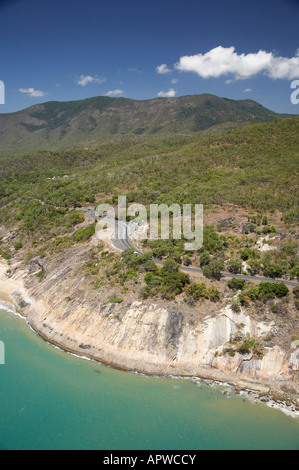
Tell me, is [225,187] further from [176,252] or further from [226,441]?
[226,441]

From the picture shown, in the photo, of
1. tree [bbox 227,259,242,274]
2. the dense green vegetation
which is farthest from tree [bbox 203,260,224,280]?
tree [bbox 227,259,242,274]

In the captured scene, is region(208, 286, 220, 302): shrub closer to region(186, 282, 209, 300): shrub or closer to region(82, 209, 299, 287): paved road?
region(186, 282, 209, 300): shrub

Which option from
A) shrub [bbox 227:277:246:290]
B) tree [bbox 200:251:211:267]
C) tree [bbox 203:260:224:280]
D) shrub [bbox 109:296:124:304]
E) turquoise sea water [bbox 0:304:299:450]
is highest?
tree [bbox 200:251:211:267]

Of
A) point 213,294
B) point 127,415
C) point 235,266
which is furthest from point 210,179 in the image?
point 127,415

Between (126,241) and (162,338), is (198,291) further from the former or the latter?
(126,241)

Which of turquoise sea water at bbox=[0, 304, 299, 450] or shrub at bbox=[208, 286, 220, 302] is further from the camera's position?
shrub at bbox=[208, 286, 220, 302]

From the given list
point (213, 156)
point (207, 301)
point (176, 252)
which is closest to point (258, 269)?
point (207, 301)

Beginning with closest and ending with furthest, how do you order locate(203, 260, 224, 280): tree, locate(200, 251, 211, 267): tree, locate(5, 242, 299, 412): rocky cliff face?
1. locate(5, 242, 299, 412): rocky cliff face
2. locate(203, 260, 224, 280): tree
3. locate(200, 251, 211, 267): tree

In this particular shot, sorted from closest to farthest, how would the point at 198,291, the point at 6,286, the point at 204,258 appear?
the point at 198,291, the point at 204,258, the point at 6,286
